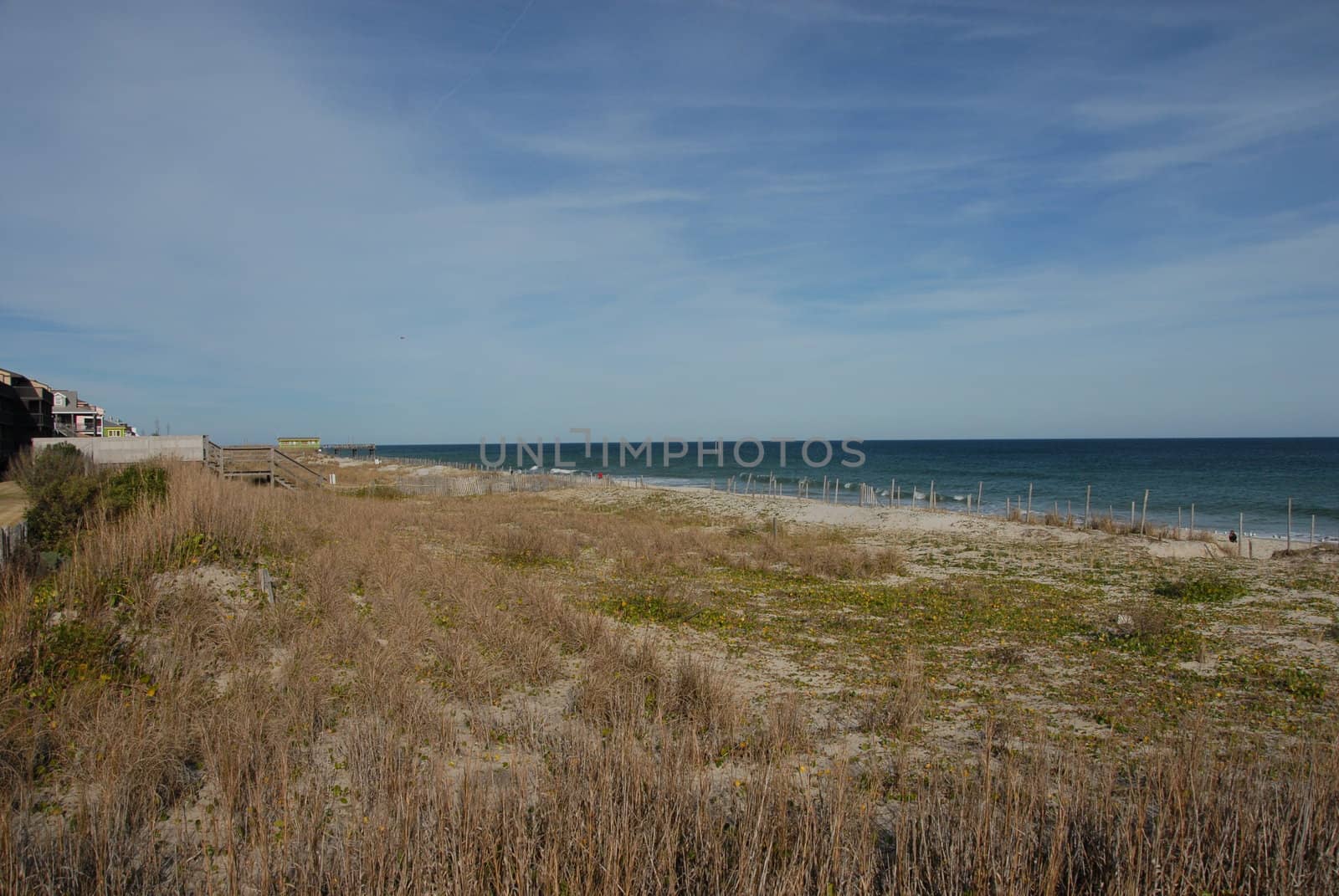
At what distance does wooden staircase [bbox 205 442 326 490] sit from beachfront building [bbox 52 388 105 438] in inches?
1617

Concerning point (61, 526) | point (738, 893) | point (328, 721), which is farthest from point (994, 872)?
point (61, 526)

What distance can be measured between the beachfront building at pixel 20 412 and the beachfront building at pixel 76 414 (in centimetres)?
580

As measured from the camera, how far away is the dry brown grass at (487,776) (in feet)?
13.0

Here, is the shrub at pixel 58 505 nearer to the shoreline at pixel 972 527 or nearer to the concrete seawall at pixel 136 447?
the concrete seawall at pixel 136 447

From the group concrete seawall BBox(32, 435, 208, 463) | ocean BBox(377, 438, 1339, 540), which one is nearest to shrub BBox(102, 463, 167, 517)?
concrete seawall BBox(32, 435, 208, 463)

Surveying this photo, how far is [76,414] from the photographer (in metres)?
64.2

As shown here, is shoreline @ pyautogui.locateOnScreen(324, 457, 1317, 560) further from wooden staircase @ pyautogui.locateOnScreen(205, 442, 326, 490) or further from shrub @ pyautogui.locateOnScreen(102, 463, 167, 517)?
shrub @ pyautogui.locateOnScreen(102, 463, 167, 517)

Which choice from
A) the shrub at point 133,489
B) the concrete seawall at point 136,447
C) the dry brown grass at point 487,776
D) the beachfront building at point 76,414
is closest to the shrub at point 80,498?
the shrub at point 133,489

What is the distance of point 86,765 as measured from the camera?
520cm

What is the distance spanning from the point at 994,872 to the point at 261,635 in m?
7.81

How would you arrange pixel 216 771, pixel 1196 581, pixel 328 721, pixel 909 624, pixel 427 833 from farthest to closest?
pixel 1196 581 < pixel 909 624 < pixel 328 721 < pixel 216 771 < pixel 427 833

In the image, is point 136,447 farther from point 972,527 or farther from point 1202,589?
point 1202,589

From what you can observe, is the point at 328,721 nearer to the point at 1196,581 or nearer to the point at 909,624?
the point at 909,624

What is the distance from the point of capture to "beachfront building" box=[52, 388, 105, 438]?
61531 mm
